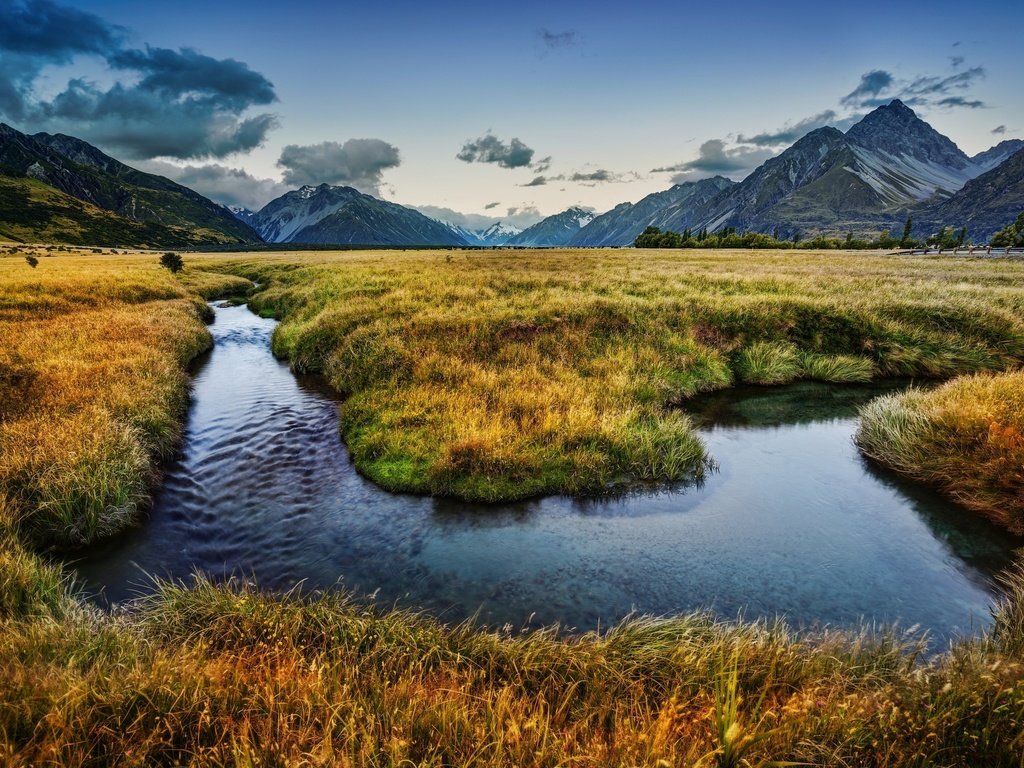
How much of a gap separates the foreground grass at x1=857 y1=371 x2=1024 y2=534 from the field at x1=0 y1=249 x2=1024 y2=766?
0.36 m

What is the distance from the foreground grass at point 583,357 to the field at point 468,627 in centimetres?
10

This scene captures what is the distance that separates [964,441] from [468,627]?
1167cm

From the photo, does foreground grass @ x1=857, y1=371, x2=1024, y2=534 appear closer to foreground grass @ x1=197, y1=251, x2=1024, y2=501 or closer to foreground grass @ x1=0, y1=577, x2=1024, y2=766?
foreground grass @ x1=197, y1=251, x2=1024, y2=501

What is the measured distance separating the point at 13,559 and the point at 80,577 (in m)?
1.20

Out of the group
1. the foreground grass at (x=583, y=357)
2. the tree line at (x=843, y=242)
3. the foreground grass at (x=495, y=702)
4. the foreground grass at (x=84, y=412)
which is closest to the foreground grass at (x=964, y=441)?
the foreground grass at (x=583, y=357)

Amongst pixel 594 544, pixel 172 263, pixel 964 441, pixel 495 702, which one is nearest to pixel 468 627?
pixel 495 702

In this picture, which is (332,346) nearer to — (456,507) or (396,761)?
(456,507)

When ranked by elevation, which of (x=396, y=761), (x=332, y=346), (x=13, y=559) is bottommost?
(x=13, y=559)

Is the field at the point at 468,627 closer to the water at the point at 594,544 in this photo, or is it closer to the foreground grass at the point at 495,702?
the foreground grass at the point at 495,702

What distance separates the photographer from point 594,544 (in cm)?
848

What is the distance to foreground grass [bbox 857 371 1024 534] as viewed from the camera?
360 inches

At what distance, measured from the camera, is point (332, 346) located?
66.3ft

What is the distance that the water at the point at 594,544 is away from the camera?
279 inches

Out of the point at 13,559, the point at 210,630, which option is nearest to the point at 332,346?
the point at 13,559
